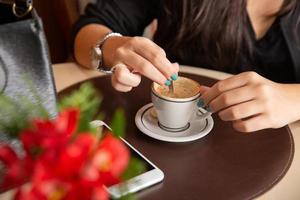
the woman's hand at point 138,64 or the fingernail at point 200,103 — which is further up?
the woman's hand at point 138,64

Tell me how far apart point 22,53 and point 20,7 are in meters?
0.06

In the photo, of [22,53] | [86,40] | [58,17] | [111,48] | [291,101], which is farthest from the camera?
[58,17]

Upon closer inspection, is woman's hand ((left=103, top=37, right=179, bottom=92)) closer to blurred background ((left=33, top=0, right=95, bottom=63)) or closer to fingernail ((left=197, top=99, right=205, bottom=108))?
fingernail ((left=197, top=99, right=205, bottom=108))

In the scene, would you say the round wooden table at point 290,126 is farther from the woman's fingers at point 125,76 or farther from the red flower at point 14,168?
the red flower at point 14,168

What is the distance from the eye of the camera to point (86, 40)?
1.05m

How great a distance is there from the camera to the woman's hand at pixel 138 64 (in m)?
0.77

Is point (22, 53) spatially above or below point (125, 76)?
above

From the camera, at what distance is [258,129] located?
30.3 inches

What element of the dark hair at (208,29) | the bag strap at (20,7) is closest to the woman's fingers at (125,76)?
the bag strap at (20,7)

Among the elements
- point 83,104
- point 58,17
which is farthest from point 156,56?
point 58,17

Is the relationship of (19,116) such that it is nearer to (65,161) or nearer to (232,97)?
(65,161)

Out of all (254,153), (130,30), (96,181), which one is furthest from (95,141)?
(130,30)

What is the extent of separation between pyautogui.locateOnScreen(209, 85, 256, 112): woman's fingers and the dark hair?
344mm

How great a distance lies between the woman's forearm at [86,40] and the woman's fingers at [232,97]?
1.23 feet
